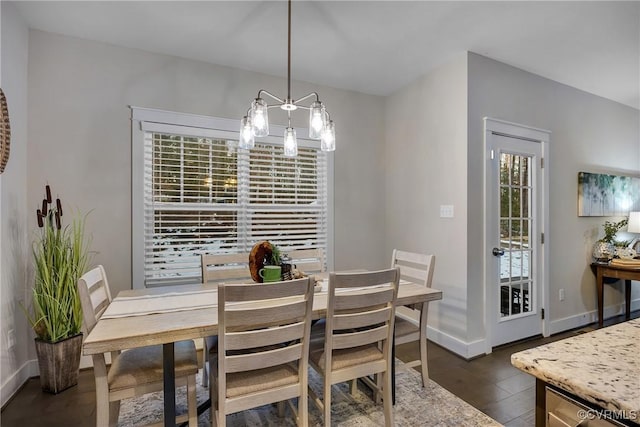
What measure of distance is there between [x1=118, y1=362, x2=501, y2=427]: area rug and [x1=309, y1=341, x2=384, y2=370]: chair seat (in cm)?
48

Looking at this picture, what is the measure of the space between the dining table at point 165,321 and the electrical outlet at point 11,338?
3.32ft

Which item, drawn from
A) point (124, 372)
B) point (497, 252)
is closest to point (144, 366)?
point (124, 372)

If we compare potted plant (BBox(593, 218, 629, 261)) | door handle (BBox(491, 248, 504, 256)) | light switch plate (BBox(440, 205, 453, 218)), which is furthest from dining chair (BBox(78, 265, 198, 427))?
potted plant (BBox(593, 218, 629, 261))

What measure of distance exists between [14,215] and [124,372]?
154 centimetres

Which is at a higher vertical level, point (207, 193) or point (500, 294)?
point (207, 193)

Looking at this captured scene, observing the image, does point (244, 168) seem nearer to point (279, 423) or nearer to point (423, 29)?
point (423, 29)

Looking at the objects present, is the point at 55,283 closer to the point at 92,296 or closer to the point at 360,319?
the point at 92,296

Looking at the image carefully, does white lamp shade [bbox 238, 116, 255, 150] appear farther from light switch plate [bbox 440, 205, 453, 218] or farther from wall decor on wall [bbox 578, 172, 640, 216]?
wall decor on wall [bbox 578, 172, 640, 216]

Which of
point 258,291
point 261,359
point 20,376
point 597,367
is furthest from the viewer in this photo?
point 20,376

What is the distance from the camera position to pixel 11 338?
7.48ft

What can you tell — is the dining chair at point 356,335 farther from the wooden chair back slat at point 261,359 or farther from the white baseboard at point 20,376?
the white baseboard at point 20,376

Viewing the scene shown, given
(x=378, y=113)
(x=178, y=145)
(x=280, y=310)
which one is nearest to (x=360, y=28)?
(x=378, y=113)

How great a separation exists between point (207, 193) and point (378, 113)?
7.23ft

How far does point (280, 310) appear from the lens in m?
1.46
